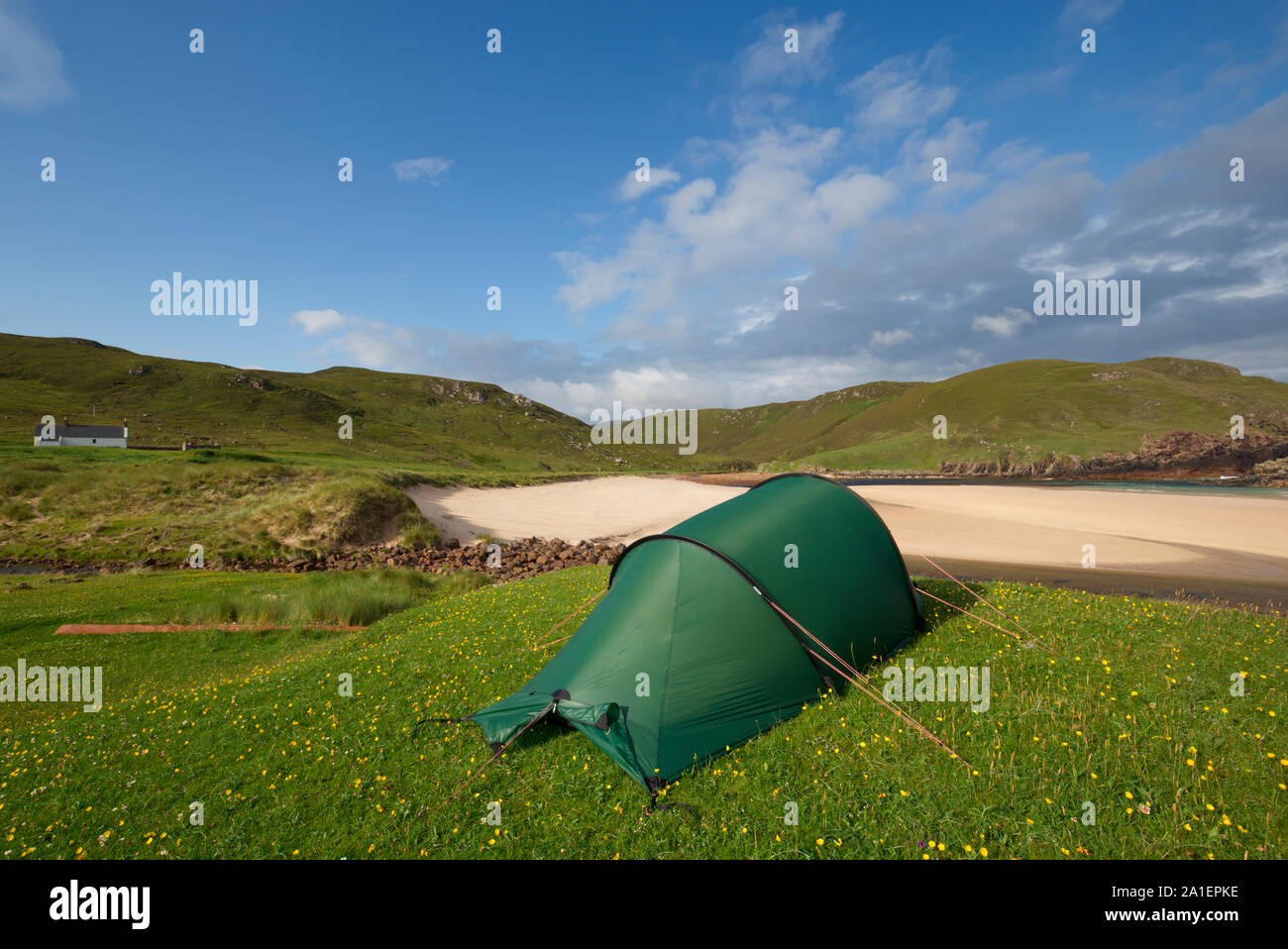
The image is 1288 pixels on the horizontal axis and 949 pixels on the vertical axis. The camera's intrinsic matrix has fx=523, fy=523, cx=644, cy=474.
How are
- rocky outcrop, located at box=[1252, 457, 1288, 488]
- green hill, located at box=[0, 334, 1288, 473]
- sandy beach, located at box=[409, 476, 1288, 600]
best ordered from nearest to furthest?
sandy beach, located at box=[409, 476, 1288, 600] → rocky outcrop, located at box=[1252, 457, 1288, 488] → green hill, located at box=[0, 334, 1288, 473]

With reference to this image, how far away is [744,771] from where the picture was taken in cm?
599

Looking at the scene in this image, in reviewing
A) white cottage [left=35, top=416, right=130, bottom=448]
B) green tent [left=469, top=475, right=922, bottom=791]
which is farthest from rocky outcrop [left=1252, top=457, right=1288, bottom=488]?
white cottage [left=35, top=416, right=130, bottom=448]

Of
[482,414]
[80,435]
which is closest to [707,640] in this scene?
[80,435]

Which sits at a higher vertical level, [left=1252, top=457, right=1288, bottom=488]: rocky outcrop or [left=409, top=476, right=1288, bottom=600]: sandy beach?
[left=1252, top=457, right=1288, bottom=488]: rocky outcrop

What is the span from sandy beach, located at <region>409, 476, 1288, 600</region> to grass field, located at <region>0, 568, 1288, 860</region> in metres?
13.2

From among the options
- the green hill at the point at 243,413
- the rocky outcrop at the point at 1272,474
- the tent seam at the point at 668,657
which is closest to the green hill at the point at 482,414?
the green hill at the point at 243,413

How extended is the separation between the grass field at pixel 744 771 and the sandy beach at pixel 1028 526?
13.2 metres

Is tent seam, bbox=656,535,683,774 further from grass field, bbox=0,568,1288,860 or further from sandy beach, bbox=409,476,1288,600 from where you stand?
sandy beach, bbox=409,476,1288,600

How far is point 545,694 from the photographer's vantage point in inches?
284

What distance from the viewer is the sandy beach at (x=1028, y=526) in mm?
21172

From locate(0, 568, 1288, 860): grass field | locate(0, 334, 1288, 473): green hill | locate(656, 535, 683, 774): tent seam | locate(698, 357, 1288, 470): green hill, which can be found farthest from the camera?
locate(698, 357, 1288, 470): green hill

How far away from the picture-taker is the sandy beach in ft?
69.5

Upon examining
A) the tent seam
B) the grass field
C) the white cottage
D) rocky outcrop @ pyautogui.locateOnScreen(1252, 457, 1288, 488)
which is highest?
the white cottage
